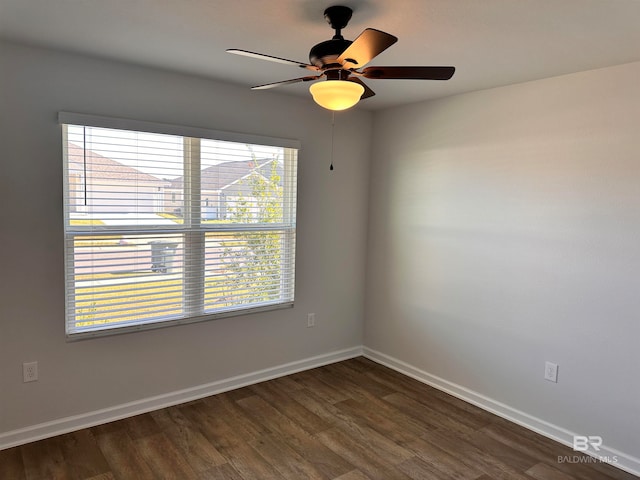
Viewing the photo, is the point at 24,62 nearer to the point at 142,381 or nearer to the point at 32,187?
the point at 32,187

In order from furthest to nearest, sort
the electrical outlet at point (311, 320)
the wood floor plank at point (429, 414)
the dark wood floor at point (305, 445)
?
the electrical outlet at point (311, 320)
the wood floor plank at point (429, 414)
the dark wood floor at point (305, 445)

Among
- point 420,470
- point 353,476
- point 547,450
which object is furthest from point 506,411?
point 353,476

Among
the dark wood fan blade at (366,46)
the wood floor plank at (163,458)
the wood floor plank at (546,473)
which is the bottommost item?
the wood floor plank at (546,473)

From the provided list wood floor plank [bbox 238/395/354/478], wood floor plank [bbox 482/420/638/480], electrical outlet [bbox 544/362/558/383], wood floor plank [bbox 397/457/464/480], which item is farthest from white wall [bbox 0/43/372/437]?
electrical outlet [bbox 544/362/558/383]

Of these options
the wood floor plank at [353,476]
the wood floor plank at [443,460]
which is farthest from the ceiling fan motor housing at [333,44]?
the wood floor plank at [443,460]

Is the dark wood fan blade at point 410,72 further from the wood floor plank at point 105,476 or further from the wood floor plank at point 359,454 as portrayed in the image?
the wood floor plank at point 105,476

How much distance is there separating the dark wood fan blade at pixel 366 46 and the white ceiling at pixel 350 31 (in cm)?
28

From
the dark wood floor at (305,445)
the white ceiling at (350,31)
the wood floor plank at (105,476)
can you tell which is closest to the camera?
the white ceiling at (350,31)

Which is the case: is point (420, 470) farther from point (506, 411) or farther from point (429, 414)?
point (506, 411)

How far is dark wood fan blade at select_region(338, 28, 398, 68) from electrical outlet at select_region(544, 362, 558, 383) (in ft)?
7.64

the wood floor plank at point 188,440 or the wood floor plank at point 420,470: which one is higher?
the wood floor plank at point 188,440

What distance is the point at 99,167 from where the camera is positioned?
2775mm

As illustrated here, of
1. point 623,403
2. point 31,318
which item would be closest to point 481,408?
point 623,403

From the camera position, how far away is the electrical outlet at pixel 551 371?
289cm
